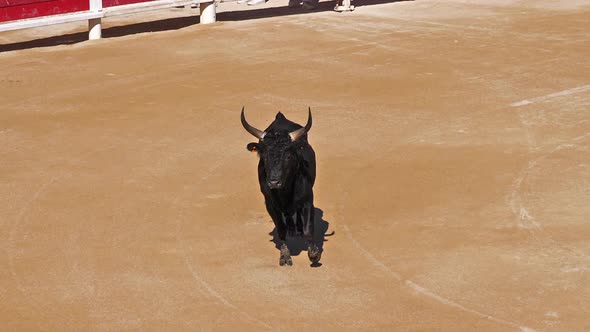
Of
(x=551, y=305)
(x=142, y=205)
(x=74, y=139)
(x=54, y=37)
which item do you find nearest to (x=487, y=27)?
(x=54, y=37)

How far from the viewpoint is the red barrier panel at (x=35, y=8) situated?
20156 millimetres

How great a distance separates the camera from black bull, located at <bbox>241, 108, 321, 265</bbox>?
1026 centimetres

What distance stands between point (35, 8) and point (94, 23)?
1.06m

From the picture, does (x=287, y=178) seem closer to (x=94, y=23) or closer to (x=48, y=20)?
(x=48, y=20)

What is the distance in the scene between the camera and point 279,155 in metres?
10.2

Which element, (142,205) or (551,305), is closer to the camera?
(551,305)

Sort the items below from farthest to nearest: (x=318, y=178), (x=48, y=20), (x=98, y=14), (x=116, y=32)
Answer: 1. (x=116, y=32)
2. (x=98, y=14)
3. (x=48, y=20)
4. (x=318, y=178)

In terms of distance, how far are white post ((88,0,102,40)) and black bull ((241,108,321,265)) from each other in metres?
10.7

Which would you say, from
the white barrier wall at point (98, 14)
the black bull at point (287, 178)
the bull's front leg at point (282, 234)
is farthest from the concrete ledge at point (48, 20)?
the bull's front leg at point (282, 234)

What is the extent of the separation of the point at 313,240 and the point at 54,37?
462 inches

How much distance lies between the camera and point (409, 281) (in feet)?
34.4

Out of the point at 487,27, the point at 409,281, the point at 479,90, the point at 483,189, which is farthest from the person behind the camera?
the point at 487,27

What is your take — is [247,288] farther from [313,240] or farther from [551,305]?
[551,305]

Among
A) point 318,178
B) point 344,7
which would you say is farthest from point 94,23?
point 318,178
